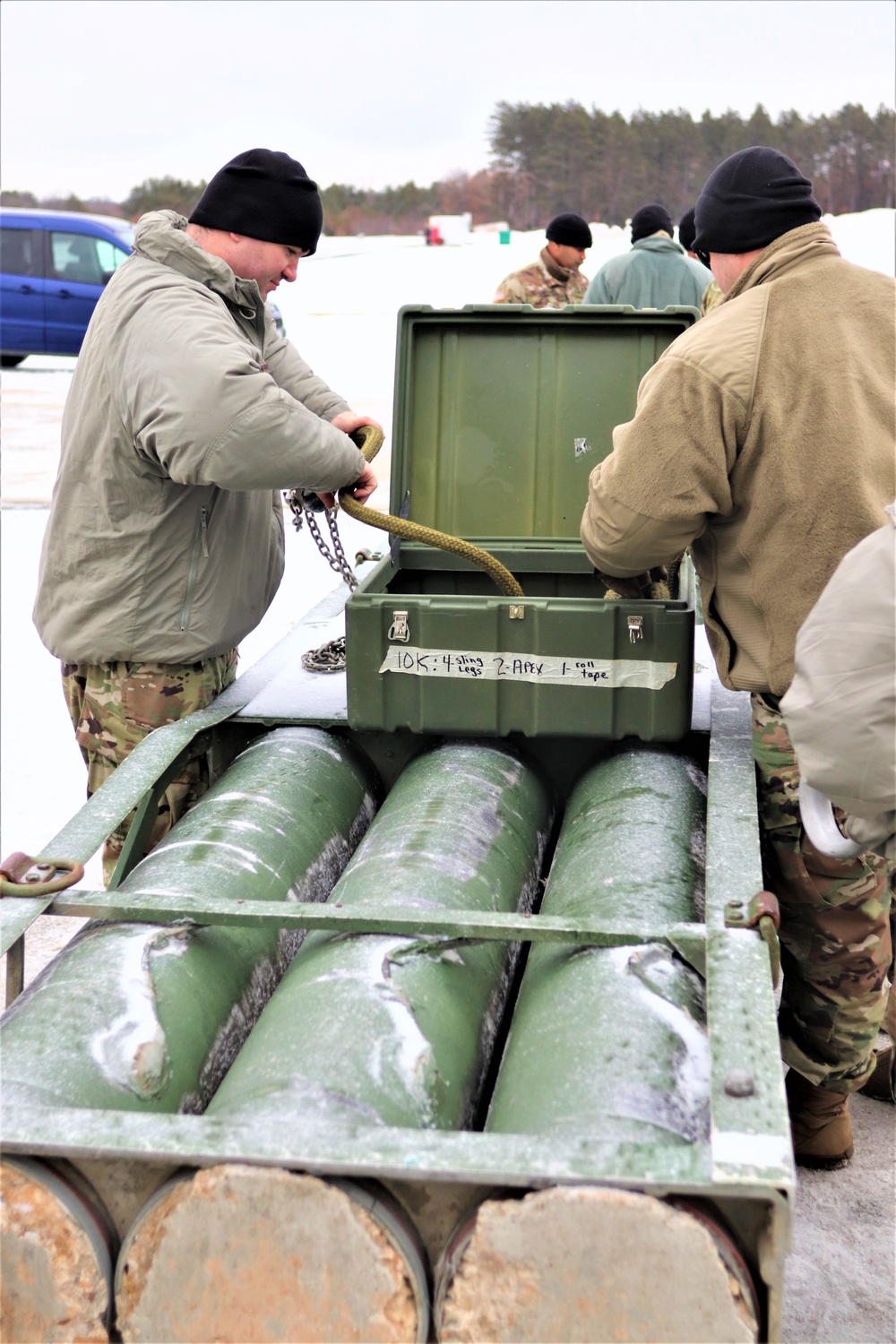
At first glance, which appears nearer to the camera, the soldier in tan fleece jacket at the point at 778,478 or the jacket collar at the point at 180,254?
the soldier in tan fleece jacket at the point at 778,478

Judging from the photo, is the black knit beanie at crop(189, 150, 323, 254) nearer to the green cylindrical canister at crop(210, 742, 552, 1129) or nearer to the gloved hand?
the gloved hand

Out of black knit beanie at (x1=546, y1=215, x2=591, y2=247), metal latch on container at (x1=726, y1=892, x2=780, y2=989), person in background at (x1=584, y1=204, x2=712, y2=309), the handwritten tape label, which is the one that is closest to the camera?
metal latch on container at (x1=726, y1=892, x2=780, y2=989)

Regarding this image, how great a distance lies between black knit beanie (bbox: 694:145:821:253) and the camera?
2521 mm

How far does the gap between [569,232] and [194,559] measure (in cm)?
525

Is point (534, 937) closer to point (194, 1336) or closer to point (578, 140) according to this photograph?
point (194, 1336)

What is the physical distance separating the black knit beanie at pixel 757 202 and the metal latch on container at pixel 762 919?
49.7 inches

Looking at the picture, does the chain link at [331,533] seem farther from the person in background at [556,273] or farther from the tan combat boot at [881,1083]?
the person in background at [556,273]

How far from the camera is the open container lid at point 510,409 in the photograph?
3531 mm

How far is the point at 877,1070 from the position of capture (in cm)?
325

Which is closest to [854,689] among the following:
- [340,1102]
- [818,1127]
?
[340,1102]

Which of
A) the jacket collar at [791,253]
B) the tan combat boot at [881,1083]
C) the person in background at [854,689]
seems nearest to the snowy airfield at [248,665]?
the tan combat boot at [881,1083]

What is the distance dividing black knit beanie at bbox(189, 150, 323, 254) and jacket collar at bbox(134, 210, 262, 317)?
91mm

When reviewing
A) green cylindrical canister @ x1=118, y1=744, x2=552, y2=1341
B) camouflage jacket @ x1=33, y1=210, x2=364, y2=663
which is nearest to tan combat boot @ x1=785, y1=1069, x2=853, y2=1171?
green cylindrical canister @ x1=118, y1=744, x2=552, y2=1341

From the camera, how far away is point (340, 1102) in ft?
5.81
